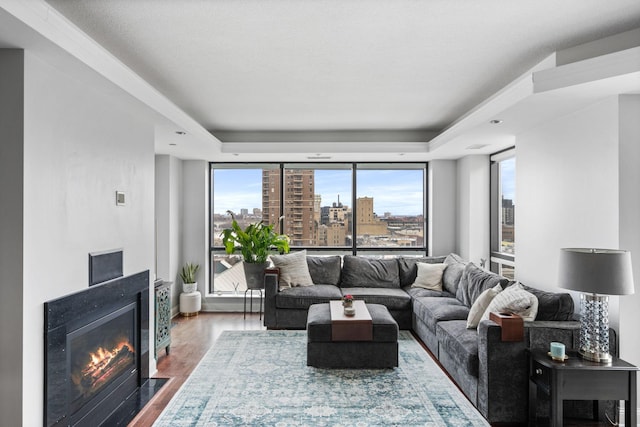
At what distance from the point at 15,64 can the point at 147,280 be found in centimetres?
204

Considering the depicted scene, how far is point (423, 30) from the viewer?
7.97 feet

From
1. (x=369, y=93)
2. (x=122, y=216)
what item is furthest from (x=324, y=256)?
(x=122, y=216)

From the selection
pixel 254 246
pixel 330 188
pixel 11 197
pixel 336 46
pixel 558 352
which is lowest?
pixel 558 352

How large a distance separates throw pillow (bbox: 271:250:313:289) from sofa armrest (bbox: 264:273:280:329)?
198 millimetres

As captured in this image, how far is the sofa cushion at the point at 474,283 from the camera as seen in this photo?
13.1ft

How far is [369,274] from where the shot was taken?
18.7 ft

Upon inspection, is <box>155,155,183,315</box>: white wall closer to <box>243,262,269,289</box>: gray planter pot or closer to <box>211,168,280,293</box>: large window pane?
<box>211,168,280,293</box>: large window pane

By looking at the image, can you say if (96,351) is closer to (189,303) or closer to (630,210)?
(189,303)

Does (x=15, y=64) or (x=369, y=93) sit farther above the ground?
(x=369, y=93)

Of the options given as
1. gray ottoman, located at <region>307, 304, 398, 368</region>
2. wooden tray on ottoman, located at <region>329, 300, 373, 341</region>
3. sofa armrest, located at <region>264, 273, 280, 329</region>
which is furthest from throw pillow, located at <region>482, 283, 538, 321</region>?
sofa armrest, located at <region>264, 273, 280, 329</region>

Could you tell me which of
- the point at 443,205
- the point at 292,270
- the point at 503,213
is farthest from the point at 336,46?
the point at 443,205

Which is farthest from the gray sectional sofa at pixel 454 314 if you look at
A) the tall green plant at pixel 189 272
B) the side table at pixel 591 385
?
the tall green plant at pixel 189 272

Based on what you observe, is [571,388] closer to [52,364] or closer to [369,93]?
[369,93]

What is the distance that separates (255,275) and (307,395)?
2.51 metres
